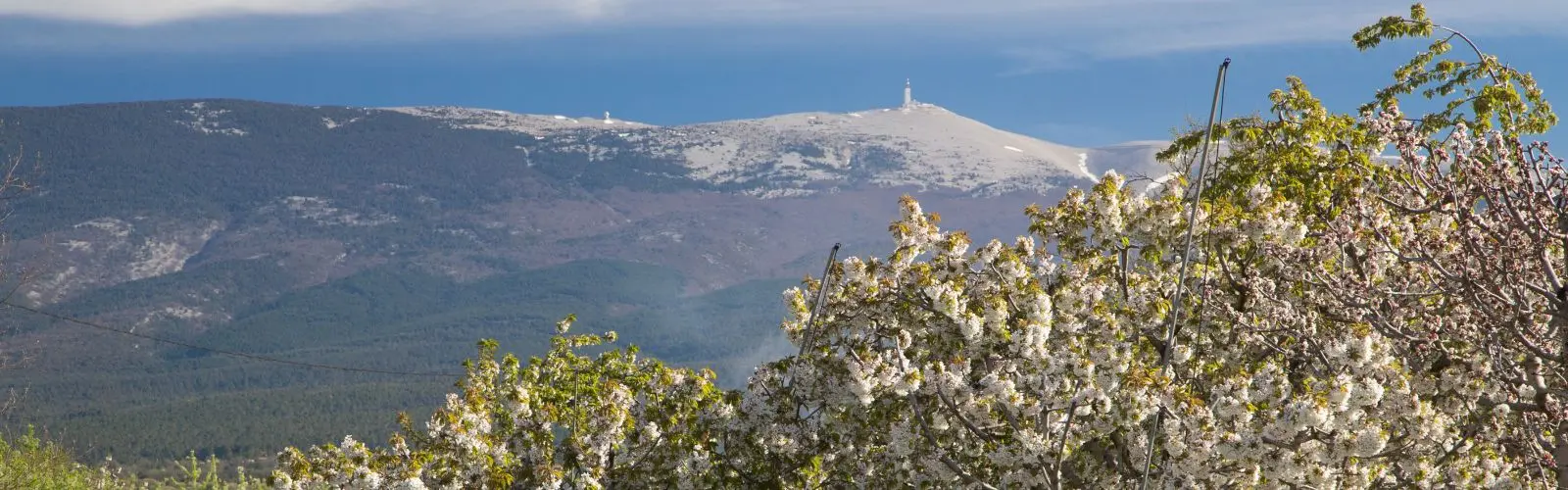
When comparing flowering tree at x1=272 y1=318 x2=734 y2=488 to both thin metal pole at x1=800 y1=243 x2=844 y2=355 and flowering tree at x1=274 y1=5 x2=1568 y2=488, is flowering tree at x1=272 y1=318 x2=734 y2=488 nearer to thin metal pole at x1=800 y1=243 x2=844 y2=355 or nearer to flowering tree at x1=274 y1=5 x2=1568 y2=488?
flowering tree at x1=274 y1=5 x2=1568 y2=488

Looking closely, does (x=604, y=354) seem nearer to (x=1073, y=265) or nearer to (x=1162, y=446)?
(x=1073, y=265)

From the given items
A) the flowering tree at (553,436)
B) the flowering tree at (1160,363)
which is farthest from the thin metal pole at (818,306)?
the flowering tree at (553,436)

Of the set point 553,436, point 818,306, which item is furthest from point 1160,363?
point 553,436

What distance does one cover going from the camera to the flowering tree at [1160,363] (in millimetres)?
10586

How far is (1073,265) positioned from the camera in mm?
13516

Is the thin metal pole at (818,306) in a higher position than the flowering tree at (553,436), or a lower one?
higher

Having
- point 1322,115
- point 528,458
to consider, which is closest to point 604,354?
point 528,458

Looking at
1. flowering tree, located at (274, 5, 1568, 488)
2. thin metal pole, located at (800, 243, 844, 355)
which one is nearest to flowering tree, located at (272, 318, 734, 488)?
flowering tree, located at (274, 5, 1568, 488)

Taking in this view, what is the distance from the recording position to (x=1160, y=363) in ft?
43.3

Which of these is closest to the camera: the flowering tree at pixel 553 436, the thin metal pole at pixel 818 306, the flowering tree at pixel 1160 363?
the flowering tree at pixel 1160 363

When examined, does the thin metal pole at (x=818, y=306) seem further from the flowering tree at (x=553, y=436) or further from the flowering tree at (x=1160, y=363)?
the flowering tree at (x=553, y=436)

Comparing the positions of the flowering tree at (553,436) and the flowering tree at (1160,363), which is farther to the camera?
the flowering tree at (553,436)

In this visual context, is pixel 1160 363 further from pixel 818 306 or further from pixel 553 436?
pixel 553 436

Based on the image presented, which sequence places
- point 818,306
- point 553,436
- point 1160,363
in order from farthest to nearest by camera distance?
point 553,436, point 818,306, point 1160,363
